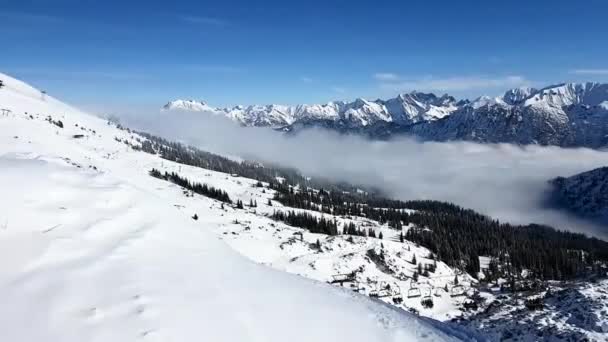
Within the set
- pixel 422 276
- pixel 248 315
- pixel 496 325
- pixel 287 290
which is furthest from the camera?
pixel 422 276

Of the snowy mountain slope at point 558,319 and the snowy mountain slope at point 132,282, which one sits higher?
the snowy mountain slope at point 132,282

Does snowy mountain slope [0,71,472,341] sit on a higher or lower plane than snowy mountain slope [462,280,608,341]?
higher

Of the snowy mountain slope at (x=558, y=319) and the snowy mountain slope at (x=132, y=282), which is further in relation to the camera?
the snowy mountain slope at (x=558, y=319)

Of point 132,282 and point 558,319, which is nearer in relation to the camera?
point 132,282

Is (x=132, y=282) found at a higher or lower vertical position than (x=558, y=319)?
higher

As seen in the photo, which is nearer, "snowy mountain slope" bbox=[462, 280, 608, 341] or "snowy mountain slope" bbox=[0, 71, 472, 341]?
"snowy mountain slope" bbox=[0, 71, 472, 341]

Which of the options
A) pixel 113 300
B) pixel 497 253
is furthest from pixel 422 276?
pixel 113 300

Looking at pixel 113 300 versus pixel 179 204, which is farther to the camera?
pixel 179 204

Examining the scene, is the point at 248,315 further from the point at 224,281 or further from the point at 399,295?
the point at 399,295
